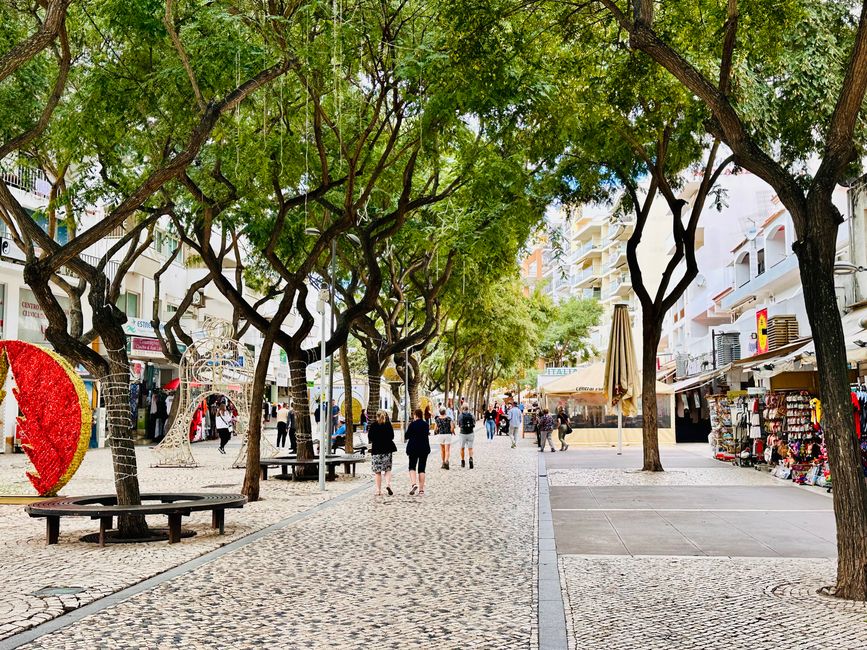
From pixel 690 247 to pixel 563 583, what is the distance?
13.2 m

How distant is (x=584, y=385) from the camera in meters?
35.7

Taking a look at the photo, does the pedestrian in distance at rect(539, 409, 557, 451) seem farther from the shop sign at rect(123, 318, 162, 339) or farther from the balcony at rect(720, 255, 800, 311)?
the shop sign at rect(123, 318, 162, 339)

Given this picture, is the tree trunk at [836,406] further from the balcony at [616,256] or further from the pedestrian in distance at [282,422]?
the balcony at [616,256]

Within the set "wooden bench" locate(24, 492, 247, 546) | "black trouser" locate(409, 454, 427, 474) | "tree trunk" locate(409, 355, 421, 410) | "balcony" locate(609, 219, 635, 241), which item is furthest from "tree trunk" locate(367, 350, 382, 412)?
"balcony" locate(609, 219, 635, 241)

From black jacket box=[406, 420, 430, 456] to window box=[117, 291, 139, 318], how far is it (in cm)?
A: 2535

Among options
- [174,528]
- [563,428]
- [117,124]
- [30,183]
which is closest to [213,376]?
[117,124]

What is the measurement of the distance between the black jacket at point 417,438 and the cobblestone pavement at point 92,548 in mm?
1763

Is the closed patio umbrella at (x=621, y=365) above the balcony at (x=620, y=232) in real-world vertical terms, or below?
below

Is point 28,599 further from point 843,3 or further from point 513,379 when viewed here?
point 513,379

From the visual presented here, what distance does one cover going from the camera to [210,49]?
44.2ft

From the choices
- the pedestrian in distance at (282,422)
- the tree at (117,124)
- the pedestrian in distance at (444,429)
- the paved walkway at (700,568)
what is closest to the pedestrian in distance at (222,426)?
the pedestrian in distance at (282,422)

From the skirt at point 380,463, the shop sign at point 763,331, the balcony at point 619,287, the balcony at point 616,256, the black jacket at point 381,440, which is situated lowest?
the skirt at point 380,463

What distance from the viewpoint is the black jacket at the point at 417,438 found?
57.5ft

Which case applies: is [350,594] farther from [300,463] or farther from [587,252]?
[587,252]
